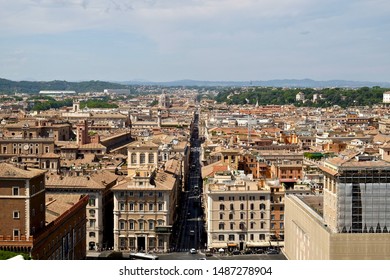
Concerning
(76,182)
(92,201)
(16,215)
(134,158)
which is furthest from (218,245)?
(16,215)


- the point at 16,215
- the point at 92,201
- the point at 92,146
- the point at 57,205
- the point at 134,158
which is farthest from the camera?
the point at 92,146

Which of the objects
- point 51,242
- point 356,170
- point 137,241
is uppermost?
point 356,170

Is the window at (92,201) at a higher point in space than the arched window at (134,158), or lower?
lower

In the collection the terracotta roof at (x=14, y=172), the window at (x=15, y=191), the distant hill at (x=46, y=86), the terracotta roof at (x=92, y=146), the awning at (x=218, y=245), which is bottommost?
the awning at (x=218, y=245)

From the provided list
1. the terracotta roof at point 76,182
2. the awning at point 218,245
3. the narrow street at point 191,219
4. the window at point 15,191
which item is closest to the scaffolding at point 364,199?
the window at point 15,191

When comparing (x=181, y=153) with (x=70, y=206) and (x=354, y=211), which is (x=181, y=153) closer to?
(x=70, y=206)

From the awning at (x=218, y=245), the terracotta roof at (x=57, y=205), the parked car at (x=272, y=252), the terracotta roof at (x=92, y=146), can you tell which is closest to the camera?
the terracotta roof at (x=57, y=205)

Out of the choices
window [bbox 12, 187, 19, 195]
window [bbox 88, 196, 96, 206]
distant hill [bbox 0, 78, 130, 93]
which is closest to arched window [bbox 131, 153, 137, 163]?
window [bbox 88, 196, 96, 206]

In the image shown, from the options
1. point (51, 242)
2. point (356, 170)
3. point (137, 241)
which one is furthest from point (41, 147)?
point (356, 170)

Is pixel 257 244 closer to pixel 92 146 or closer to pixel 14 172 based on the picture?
pixel 14 172

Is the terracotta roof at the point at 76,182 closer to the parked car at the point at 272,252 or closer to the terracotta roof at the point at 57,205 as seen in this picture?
the terracotta roof at the point at 57,205

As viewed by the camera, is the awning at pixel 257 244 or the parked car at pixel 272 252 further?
the awning at pixel 257 244
